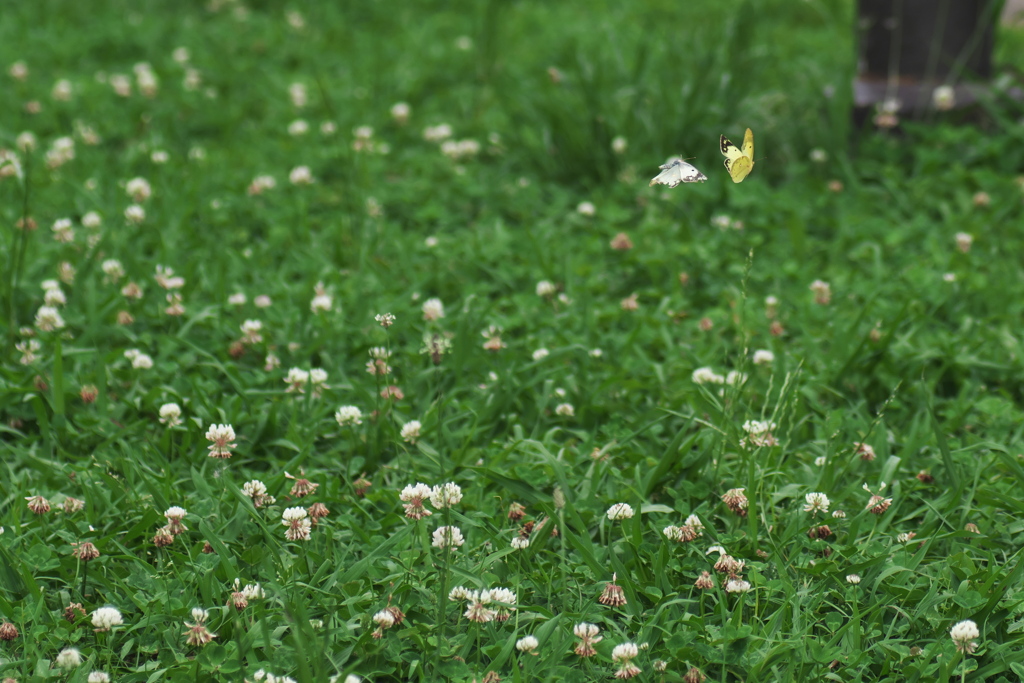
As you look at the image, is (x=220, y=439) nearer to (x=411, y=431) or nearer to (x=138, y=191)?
(x=411, y=431)

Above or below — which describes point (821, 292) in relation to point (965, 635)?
A: below

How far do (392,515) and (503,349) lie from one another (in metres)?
0.78

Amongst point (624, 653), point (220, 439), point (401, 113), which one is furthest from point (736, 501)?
point (401, 113)

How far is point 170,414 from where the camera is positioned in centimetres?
245

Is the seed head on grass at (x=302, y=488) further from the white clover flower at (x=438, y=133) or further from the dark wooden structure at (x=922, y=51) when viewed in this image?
the dark wooden structure at (x=922, y=51)

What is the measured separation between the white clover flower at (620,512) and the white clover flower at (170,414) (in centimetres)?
111

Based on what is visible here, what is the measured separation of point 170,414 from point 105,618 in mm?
671

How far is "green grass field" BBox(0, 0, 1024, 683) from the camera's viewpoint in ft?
6.37

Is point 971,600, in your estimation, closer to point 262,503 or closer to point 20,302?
point 262,503

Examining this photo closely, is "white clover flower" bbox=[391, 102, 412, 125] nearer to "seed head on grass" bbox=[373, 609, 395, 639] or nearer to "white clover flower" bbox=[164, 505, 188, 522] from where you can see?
"white clover flower" bbox=[164, 505, 188, 522]

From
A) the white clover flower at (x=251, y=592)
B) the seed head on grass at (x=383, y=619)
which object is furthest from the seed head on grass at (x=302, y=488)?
the seed head on grass at (x=383, y=619)

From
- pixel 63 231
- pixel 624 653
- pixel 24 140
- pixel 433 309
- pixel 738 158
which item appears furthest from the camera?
pixel 24 140

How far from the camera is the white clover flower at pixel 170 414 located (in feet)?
8.05

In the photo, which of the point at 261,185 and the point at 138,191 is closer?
the point at 138,191
